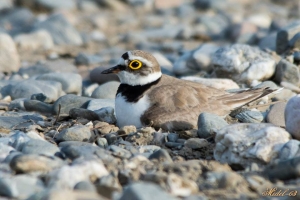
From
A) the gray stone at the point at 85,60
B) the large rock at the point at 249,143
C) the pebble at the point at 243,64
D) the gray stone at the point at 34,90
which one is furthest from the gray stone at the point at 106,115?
the gray stone at the point at 85,60

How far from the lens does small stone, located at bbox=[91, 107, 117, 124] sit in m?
6.15

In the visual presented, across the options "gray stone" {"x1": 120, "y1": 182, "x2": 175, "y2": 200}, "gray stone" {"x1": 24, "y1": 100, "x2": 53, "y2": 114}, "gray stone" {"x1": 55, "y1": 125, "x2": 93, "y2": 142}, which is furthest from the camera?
"gray stone" {"x1": 24, "y1": 100, "x2": 53, "y2": 114}

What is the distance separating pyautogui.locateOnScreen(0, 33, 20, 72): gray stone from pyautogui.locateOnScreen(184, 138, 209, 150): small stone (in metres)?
5.13

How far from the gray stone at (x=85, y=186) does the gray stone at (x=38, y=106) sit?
3.03 meters

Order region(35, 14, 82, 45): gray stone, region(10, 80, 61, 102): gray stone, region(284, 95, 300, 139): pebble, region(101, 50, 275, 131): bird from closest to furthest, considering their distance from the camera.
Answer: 1. region(284, 95, 300, 139): pebble
2. region(101, 50, 275, 131): bird
3. region(10, 80, 61, 102): gray stone
4. region(35, 14, 82, 45): gray stone

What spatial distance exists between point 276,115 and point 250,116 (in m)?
0.25

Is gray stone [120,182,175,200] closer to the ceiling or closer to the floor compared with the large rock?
closer to the ceiling

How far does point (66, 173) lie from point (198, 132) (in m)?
1.80

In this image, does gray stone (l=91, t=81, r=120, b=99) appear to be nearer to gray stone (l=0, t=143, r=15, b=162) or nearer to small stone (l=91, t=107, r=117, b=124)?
small stone (l=91, t=107, r=117, b=124)

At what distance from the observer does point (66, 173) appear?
3854 mm

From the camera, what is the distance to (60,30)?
12539mm

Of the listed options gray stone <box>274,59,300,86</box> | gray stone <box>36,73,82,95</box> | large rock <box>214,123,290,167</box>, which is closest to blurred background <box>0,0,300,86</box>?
gray stone <box>36,73,82,95</box>

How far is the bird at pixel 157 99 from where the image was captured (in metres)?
5.69

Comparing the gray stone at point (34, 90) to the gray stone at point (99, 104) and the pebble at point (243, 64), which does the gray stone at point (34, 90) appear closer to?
the gray stone at point (99, 104)
